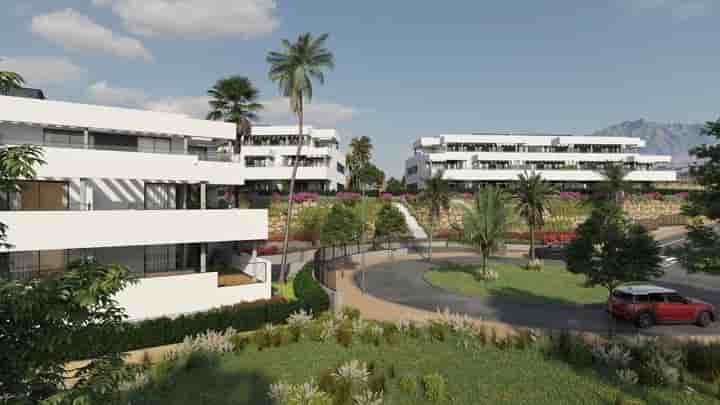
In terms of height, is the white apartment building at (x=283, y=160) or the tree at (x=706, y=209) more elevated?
the white apartment building at (x=283, y=160)

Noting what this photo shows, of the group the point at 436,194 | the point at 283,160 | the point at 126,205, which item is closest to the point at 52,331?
the point at 126,205

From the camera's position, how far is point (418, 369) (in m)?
12.5

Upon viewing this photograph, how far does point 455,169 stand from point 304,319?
2435 inches

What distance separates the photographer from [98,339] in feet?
17.9

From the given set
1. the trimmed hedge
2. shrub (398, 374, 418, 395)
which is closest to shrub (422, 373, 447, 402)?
shrub (398, 374, 418, 395)

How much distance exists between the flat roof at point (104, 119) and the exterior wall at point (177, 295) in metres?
8.27

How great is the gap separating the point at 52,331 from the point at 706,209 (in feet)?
53.6

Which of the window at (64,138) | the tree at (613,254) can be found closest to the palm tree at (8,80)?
the window at (64,138)

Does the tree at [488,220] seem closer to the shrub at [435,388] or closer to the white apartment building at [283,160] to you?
the shrub at [435,388]

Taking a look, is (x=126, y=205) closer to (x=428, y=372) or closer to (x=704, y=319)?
(x=428, y=372)

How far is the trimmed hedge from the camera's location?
56.4 ft

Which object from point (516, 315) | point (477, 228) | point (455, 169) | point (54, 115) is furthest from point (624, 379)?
point (455, 169)

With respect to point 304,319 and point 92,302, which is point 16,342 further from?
point 304,319

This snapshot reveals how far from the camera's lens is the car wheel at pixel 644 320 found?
62.0 ft
